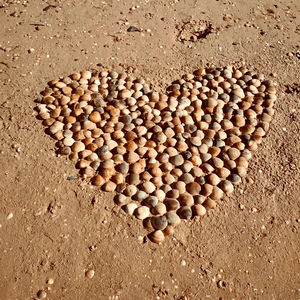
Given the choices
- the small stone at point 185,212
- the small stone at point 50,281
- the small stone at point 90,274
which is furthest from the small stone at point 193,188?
the small stone at point 50,281

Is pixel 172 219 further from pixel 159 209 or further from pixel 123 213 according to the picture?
pixel 123 213

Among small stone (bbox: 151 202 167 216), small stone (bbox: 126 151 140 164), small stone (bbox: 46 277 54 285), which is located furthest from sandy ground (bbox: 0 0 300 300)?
small stone (bbox: 126 151 140 164)

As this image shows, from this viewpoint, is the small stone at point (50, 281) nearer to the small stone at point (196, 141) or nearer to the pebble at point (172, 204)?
the pebble at point (172, 204)

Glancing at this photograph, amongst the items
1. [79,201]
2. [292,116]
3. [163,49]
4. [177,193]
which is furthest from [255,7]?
[79,201]

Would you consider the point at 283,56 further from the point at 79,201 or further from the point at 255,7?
the point at 79,201

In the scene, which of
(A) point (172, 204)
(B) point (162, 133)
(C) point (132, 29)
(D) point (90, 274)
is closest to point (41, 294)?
(D) point (90, 274)

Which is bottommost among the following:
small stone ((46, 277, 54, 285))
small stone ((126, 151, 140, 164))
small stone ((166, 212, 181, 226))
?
small stone ((46, 277, 54, 285))

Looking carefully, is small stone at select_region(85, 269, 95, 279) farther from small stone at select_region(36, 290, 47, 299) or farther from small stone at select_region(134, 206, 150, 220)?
small stone at select_region(134, 206, 150, 220)
